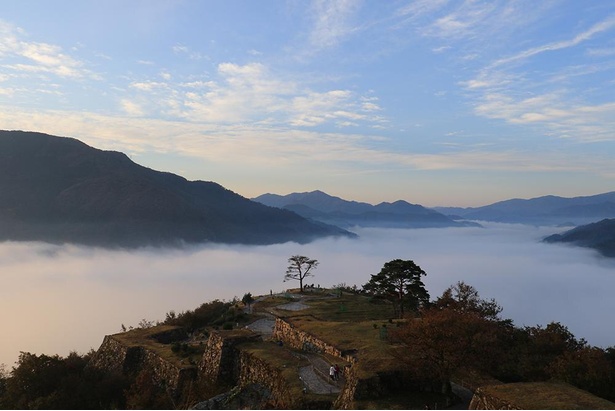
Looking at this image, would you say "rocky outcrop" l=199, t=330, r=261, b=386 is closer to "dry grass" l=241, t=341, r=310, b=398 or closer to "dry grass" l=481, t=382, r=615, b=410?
"dry grass" l=241, t=341, r=310, b=398

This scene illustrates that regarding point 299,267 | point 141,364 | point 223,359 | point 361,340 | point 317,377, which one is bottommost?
point 141,364

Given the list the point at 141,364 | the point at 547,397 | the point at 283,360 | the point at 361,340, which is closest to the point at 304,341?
the point at 361,340

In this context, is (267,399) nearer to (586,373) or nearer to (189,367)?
(189,367)

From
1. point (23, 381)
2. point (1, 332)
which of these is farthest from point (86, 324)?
point (23, 381)

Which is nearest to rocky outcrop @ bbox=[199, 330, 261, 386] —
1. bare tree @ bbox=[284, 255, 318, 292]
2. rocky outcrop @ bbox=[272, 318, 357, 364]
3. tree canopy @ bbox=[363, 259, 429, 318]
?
rocky outcrop @ bbox=[272, 318, 357, 364]

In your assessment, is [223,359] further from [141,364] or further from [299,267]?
[299,267]

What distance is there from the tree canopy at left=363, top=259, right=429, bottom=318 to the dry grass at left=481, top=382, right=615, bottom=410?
25.7 metres

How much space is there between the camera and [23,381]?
36.5 meters

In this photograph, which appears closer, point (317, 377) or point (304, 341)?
point (317, 377)

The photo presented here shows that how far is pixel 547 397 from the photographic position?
18844 mm

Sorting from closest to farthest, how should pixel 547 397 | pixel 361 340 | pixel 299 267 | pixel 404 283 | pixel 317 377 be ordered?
1. pixel 547 397
2. pixel 317 377
3. pixel 361 340
4. pixel 404 283
5. pixel 299 267

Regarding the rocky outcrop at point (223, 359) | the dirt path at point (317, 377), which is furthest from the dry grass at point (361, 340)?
the rocky outcrop at point (223, 359)

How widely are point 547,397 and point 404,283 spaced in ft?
95.1

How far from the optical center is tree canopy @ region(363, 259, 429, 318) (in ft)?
155
